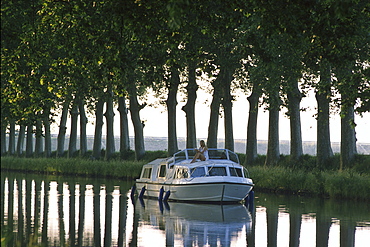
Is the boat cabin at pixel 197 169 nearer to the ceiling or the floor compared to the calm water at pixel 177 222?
nearer to the ceiling

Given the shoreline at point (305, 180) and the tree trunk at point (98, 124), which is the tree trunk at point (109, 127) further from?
the shoreline at point (305, 180)

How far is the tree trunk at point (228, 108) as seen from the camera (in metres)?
45.9

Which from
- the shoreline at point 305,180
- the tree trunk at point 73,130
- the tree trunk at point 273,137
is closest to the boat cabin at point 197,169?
the shoreline at point 305,180

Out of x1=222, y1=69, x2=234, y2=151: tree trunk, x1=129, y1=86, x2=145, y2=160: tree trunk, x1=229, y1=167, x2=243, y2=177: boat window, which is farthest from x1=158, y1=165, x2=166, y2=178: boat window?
x1=129, y1=86, x2=145, y2=160: tree trunk

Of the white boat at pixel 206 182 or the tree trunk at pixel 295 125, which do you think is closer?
the white boat at pixel 206 182

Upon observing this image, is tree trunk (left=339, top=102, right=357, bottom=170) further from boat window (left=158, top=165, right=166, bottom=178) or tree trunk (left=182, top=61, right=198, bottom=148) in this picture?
tree trunk (left=182, top=61, right=198, bottom=148)

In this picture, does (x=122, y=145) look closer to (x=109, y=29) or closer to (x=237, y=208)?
(x=237, y=208)

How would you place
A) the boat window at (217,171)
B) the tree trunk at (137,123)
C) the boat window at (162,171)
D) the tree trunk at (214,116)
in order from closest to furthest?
the boat window at (217,171) < the boat window at (162,171) < the tree trunk at (214,116) < the tree trunk at (137,123)

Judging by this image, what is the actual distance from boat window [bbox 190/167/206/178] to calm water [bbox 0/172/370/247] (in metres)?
A: 1.54

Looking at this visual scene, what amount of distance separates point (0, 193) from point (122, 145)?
24845 millimetres

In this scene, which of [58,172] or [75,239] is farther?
[58,172]

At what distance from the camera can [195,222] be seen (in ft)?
76.6

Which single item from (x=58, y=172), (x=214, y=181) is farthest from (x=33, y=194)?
(x=58, y=172)

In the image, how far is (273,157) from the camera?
147 feet
